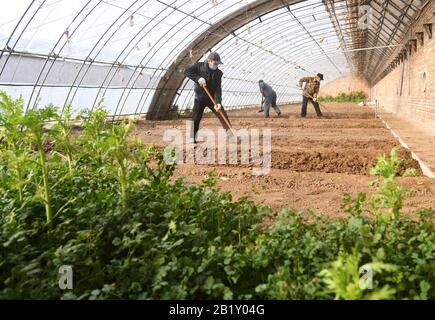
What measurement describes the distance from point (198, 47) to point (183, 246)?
1702 cm

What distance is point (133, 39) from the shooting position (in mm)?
15484

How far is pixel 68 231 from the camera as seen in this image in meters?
3.24

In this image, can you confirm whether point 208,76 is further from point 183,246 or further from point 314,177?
point 183,246

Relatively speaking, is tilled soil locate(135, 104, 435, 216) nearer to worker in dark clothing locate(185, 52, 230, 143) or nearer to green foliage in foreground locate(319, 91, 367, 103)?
worker in dark clothing locate(185, 52, 230, 143)

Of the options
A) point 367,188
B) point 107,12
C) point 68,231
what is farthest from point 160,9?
point 68,231

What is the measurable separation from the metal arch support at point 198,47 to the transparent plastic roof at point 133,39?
0.51 ft

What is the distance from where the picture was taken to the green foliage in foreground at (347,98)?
4193 cm

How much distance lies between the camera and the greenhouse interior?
103 inches

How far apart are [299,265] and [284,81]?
118 ft

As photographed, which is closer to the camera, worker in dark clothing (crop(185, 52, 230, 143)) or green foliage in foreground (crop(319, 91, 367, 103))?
worker in dark clothing (crop(185, 52, 230, 143))

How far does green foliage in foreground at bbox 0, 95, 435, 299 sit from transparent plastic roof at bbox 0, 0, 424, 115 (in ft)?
21.7
